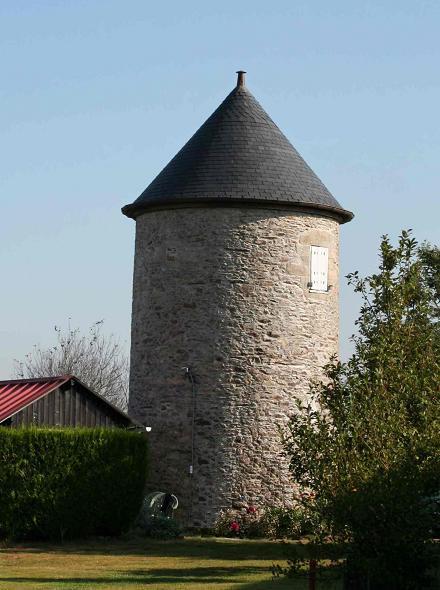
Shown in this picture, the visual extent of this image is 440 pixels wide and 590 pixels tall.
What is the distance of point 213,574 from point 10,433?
251 inches

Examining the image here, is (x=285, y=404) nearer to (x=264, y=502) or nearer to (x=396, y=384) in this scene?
(x=264, y=502)

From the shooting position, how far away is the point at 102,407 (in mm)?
28438

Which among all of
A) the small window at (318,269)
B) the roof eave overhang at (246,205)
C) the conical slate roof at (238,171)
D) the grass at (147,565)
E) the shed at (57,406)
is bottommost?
the grass at (147,565)

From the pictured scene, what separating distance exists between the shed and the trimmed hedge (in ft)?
2.82

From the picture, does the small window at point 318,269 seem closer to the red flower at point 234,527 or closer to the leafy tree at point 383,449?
the red flower at point 234,527

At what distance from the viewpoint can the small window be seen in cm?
2966

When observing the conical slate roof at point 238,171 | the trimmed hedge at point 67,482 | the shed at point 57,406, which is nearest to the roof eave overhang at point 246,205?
the conical slate roof at point 238,171

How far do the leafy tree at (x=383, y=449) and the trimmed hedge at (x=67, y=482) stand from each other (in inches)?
391

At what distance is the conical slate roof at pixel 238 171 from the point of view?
2903cm

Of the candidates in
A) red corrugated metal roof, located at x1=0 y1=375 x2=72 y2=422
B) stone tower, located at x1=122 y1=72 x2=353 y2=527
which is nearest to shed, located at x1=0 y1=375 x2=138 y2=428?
red corrugated metal roof, located at x1=0 y1=375 x2=72 y2=422

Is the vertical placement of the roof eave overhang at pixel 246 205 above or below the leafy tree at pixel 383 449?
above

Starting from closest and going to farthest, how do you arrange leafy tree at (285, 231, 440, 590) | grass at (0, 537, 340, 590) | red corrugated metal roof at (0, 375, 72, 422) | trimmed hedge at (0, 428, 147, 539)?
leafy tree at (285, 231, 440, 590)
grass at (0, 537, 340, 590)
trimmed hedge at (0, 428, 147, 539)
red corrugated metal roof at (0, 375, 72, 422)

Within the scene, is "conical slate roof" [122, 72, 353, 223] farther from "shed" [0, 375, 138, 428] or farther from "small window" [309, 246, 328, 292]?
"shed" [0, 375, 138, 428]

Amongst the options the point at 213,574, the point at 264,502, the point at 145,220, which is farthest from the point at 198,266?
the point at 213,574
